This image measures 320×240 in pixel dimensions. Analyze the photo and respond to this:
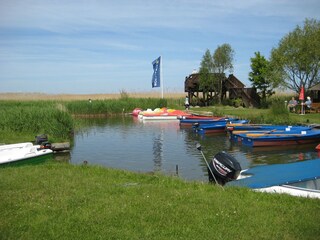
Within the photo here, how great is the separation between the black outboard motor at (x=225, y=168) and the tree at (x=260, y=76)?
35.6 meters

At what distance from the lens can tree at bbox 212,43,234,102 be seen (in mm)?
47406

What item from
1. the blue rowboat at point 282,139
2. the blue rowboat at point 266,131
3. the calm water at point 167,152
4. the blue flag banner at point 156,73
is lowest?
the calm water at point 167,152

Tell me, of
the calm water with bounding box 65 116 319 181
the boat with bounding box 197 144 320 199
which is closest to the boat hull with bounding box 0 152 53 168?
the calm water with bounding box 65 116 319 181

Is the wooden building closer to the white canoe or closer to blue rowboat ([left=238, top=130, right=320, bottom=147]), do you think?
blue rowboat ([left=238, top=130, right=320, bottom=147])

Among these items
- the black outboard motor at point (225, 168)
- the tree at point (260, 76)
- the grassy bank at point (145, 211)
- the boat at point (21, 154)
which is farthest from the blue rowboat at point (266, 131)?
the tree at point (260, 76)

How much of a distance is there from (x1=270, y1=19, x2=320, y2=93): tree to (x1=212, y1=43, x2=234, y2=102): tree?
7845mm

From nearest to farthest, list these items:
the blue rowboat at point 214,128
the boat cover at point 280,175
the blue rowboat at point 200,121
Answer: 1. the boat cover at point 280,175
2. the blue rowboat at point 214,128
3. the blue rowboat at point 200,121

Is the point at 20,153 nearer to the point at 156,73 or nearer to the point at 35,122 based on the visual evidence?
Answer: the point at 35,122

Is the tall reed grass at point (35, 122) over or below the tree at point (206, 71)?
below

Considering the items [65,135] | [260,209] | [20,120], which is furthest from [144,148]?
[260,209]

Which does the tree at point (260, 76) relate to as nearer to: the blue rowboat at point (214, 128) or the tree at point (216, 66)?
the tree at point (216, 66)

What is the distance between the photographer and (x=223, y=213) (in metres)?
6.18

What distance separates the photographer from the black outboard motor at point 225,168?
29.8 feet

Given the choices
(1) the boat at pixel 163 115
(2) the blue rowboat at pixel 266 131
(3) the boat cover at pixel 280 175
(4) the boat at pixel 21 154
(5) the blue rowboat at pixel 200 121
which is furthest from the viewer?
(1) the boat at pixel 163 115
